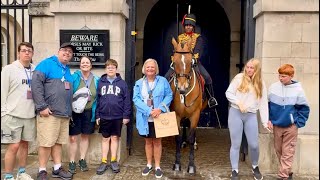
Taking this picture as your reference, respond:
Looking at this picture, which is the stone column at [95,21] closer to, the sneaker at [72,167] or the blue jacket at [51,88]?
the sneaker at [72,167]

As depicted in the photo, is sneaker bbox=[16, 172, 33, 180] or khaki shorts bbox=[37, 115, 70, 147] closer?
khaki shorts bbox=[37, 115, 70, 147]

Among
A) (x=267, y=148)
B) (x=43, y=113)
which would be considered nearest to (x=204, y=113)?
(x=267, y=148)

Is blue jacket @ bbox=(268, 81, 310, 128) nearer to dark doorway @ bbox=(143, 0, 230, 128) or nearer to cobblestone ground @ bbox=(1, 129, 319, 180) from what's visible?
cobblestone ground @ bbox=(1, 129, 319, 180)

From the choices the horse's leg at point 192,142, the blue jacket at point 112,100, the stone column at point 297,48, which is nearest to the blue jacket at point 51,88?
the blue jacket at point 112,100

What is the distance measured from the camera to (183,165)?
253 inches

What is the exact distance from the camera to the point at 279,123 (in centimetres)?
538

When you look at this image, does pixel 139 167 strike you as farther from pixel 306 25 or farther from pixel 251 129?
pixel 306 25

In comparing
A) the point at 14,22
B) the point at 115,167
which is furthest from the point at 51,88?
the point at 14,22

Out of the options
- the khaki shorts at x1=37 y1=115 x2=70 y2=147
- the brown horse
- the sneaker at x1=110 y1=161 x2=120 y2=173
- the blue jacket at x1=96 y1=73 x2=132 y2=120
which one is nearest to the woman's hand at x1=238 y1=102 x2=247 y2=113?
the brown horse

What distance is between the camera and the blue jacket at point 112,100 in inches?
222

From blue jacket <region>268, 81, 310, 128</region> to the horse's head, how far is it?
134 centimetres

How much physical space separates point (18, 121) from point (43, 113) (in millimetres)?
361

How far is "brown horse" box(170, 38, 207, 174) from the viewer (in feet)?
18.2

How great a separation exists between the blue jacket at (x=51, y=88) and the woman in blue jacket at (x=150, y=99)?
1.07m
